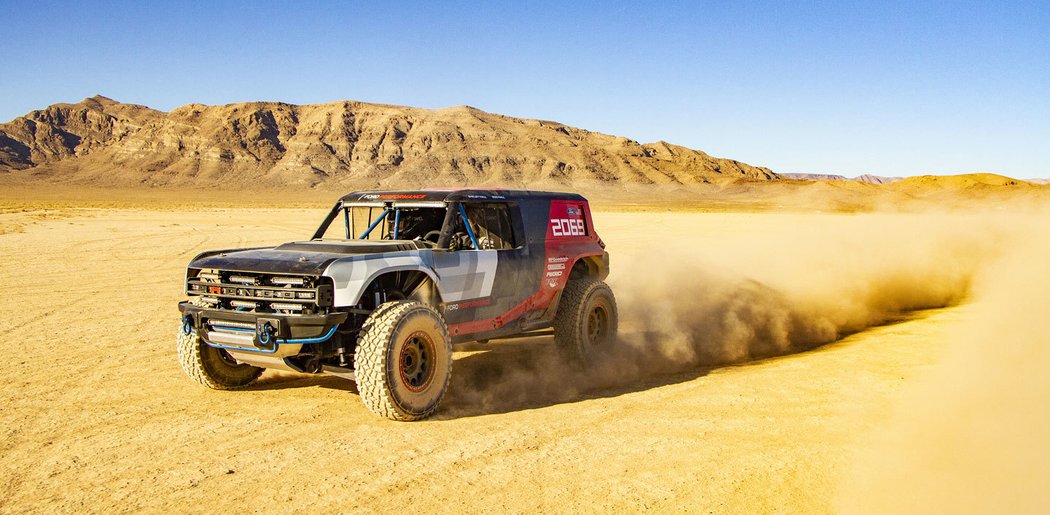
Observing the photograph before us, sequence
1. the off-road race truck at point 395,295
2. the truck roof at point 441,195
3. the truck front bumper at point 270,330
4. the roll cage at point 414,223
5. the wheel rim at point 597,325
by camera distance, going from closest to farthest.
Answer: the truck front bumper at point 270,330, the off-road race truck at point 395,295, the truck roof at point 441,195, the roll cage at point 414,223, the wheel rim at point 597,325

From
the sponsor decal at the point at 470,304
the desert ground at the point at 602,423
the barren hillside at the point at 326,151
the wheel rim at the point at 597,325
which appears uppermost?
the barren hillside at the point at 326,151

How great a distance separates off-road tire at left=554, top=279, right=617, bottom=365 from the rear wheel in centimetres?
337

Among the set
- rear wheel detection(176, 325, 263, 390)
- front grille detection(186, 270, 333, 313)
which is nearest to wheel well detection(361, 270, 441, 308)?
front grille detection(186, 270, 333, 313)

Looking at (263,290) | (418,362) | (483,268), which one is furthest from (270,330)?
(483,268)

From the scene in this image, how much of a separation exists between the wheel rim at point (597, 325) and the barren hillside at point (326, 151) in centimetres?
13744

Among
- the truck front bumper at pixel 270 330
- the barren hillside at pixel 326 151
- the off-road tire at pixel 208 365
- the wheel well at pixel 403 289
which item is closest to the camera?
the truck front bumper at pixel 270 330

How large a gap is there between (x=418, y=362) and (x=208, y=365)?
2253 mm

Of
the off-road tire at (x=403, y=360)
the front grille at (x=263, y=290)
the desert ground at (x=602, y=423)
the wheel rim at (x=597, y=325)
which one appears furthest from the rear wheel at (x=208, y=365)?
the wheel rim at (x=597, y=325)

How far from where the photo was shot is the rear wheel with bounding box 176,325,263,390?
24.3ft

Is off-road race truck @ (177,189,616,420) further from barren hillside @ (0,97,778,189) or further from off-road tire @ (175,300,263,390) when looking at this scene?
barren hillside @ (0,97,778,189)

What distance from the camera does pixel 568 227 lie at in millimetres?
9227

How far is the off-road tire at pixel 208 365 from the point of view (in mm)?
7395

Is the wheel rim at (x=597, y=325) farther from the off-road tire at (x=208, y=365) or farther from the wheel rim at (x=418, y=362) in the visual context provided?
the off-road tire at (x=208, y=365)

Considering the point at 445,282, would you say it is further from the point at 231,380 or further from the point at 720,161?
the point at 720,161
